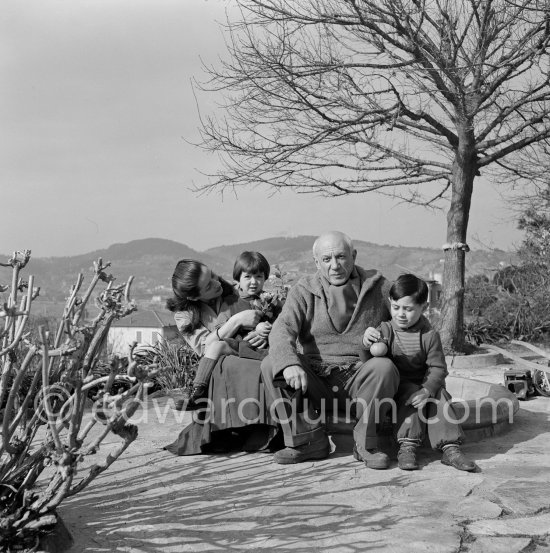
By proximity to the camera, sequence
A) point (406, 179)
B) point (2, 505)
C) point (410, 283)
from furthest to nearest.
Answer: point (406, 179), point (410, 283), point (2, 505)

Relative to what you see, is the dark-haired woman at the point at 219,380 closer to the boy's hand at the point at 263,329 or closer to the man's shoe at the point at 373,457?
the boy's hand at the point at 263,329

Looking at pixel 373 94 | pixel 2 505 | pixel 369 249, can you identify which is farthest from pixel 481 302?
pixel 2 505

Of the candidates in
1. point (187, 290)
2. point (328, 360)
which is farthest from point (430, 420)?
point (187, 290)

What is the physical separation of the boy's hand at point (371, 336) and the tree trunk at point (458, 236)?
18.5 ft

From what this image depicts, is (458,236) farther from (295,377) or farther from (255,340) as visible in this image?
(295,377)

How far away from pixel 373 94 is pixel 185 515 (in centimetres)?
706

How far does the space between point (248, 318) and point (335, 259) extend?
69 centimetres

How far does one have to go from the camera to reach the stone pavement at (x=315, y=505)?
2.87m

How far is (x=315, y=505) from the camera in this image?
333 cm

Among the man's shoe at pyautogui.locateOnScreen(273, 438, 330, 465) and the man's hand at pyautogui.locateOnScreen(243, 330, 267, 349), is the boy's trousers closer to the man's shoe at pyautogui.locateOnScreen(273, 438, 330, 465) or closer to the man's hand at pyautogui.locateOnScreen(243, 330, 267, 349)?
the man's shoe at pyautogui.locateOnScreen(273, 438, 330, 465)

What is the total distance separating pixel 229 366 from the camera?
4520 millimetres

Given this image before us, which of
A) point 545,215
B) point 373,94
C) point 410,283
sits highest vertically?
point 373,94

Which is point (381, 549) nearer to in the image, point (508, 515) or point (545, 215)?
point (508, 515)

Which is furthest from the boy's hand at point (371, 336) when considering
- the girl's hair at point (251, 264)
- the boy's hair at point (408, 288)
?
the girl's hair at point (251, 264)
